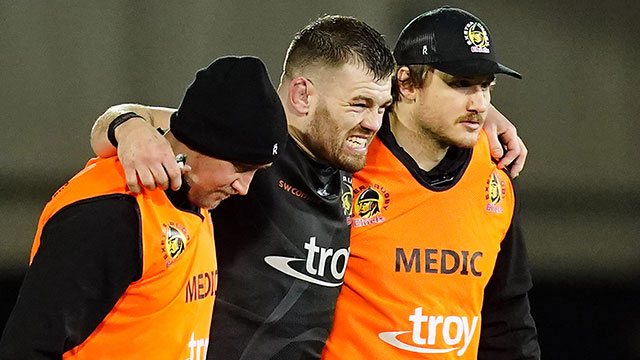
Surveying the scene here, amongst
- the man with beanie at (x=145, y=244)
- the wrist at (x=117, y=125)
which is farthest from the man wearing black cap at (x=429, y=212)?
the wrist at (x=117, y=125)

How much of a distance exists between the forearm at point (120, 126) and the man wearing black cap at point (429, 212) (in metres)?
0.49

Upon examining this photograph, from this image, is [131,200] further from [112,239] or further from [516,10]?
[516,10]

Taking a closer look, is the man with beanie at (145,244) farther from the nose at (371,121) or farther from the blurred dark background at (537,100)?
the blurred dark background at (537,100)

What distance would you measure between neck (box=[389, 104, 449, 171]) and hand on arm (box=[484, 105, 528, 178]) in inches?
5.3

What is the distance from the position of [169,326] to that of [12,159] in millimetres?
1988

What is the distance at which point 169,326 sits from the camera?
1661 mm

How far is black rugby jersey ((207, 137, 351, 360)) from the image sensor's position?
76.5 inches

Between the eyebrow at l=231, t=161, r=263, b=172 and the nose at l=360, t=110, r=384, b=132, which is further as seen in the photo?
the nose at l=360, t=110, r=384, b=132

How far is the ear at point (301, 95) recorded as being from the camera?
202 centimetres

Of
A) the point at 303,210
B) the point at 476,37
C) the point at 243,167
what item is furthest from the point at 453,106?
the point at 243,167

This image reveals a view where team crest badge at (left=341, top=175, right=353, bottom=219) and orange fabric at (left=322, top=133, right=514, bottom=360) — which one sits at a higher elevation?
team crest badge at (left=341, top=175, right=353, bottom=219)

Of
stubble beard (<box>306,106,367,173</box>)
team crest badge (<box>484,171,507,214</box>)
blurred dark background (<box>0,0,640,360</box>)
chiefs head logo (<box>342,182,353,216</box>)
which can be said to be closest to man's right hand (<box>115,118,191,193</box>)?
stubble beard (<box>306,106,367,173</box>)

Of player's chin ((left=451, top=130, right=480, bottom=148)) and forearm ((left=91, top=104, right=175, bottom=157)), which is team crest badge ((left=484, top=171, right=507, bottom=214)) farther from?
forearm ((left=91, top=104, right=175, bottom=157))

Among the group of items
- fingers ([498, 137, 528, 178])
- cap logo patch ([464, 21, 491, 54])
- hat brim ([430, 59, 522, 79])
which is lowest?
fingers ([498, 137, 528, 178])
